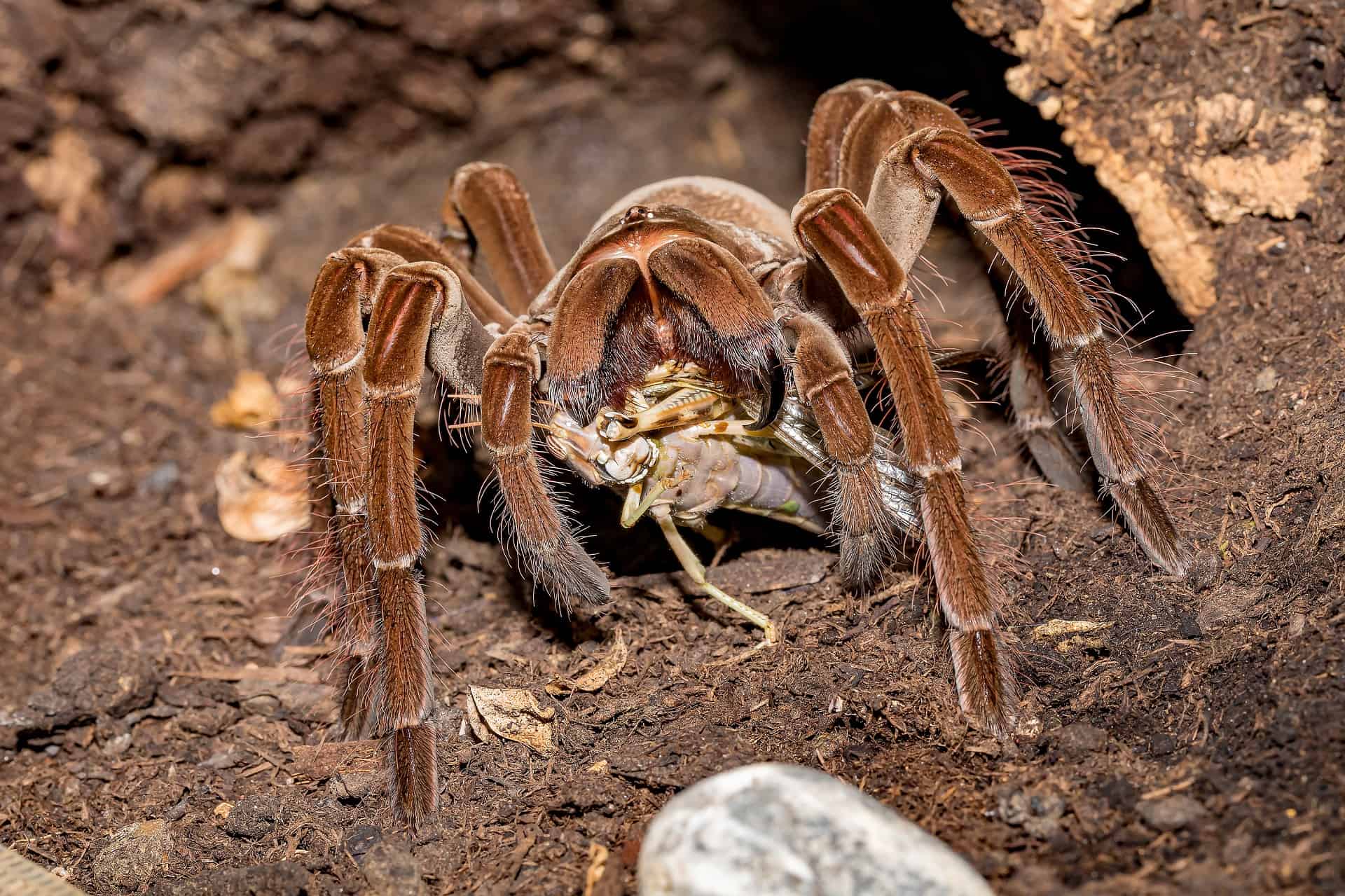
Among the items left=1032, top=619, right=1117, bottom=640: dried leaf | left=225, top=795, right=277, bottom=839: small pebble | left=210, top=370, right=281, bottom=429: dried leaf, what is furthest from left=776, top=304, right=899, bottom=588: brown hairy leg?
left=210, top=370, right=281, bottom=429: dried leaf

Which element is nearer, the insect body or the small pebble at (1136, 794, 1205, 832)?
the small pebble at (1136, 794, 1205, 832)

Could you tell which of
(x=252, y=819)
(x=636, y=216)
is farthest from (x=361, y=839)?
(x=636, y=216)

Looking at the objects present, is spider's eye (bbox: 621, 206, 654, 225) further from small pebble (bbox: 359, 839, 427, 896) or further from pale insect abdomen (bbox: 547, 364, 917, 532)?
small pebble (bbox: 359, 839, 427, 896)

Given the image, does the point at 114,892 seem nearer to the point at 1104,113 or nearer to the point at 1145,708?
the point at 1145,708

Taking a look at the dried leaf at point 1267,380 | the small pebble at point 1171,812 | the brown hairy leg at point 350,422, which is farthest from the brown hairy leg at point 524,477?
the dried leaf at point 1267,380

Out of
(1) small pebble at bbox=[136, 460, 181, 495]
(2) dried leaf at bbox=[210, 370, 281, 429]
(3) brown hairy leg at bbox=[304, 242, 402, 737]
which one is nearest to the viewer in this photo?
(3) brown hairy leg at bbox=[304, 242, 402, 737]

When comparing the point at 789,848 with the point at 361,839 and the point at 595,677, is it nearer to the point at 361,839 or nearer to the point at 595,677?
the point at 595,677
